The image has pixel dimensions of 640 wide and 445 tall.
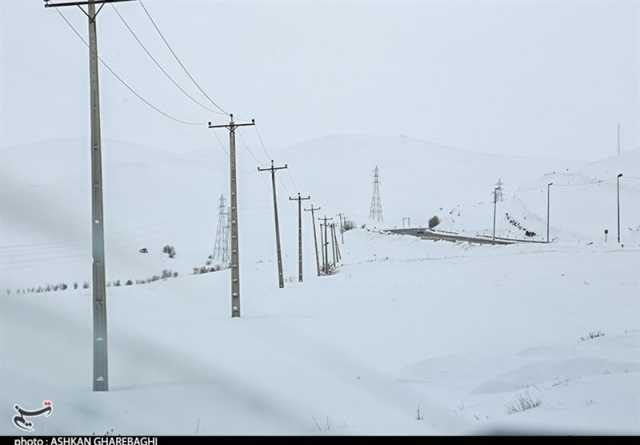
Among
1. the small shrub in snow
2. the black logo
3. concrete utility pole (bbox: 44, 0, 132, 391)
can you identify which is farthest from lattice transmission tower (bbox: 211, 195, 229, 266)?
the black logo

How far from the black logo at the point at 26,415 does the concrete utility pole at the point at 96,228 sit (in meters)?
2.11

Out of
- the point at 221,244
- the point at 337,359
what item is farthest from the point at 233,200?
the point at 221,244

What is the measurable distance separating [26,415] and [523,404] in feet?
16.4

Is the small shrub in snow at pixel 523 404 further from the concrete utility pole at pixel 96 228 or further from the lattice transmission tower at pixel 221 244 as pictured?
the lattice transmission tower at pixel 221 244

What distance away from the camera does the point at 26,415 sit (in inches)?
218

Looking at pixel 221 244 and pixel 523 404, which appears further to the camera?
pixel 221 244

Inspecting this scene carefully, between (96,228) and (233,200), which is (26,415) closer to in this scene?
(96,228)

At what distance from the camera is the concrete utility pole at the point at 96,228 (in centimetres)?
804

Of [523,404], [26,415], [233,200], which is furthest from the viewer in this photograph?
[233,200]

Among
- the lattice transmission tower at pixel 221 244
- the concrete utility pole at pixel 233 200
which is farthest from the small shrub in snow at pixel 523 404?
the lattice transmission tower at pixel 221 244

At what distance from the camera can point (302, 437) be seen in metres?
5.48

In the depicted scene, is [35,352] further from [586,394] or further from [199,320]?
[199,320]

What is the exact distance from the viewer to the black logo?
17.7 ft

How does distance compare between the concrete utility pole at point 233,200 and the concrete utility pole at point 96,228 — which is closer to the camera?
the concrete utility pole at point 96,228
